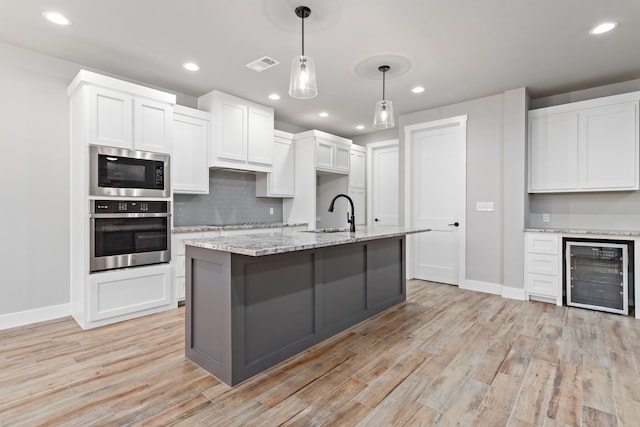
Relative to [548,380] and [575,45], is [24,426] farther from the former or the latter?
[575,45]

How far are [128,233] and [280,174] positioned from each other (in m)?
2.44

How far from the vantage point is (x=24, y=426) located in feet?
5.48

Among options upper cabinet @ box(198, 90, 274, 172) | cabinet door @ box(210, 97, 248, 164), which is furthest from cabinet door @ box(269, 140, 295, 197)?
cabinet door @ box(210, 97, 248, 164)

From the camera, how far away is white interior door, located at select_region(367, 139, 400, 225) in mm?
6121

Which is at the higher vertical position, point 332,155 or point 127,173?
point 332,155

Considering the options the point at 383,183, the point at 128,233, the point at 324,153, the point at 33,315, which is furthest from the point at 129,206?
the point at 383,183

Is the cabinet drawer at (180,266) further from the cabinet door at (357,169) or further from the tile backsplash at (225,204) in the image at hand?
the cabinet door at (357,169)

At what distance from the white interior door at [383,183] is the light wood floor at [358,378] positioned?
3193 millimetres

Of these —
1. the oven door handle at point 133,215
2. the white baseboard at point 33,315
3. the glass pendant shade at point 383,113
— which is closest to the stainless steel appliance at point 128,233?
the oven door handle at point 133,215

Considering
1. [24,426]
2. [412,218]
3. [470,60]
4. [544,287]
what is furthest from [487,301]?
[24,426]

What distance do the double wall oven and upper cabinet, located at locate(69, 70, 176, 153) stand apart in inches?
4.6

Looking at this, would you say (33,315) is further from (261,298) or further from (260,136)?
(260,136)

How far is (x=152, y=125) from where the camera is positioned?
136 inches

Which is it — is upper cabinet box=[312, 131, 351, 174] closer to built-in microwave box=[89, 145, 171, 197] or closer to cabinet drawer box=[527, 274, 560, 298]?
built-in microwave box=[89, 145, 171, 197]
